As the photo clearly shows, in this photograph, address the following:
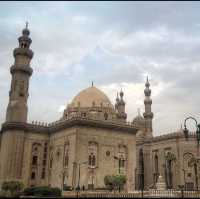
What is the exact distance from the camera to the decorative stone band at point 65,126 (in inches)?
1639

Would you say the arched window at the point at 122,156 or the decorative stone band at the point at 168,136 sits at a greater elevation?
the decorative stone band at the point at 168,136

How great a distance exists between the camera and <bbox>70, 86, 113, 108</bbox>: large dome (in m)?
50.3

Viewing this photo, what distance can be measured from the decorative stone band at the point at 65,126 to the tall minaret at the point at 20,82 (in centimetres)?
111

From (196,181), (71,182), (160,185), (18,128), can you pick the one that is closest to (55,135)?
(18,128)

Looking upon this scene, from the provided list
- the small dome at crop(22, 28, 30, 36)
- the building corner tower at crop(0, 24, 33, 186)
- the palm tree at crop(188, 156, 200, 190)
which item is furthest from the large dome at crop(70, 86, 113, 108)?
the palm tree at crop(188, 156, 200, 190)

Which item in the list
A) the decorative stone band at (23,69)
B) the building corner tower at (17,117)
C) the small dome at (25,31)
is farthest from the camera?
the small dome at (25,31)

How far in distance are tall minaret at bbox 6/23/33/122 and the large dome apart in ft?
28.1

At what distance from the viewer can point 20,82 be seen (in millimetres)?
45906

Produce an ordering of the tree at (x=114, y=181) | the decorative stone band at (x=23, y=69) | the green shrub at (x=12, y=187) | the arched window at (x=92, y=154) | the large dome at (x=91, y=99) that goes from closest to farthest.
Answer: the green shrub at (x=12, y=187), the tree at (x=114, y=181), the arched window at (x=92, y=154), the decorative stone band at (x=23, y=69), the large dome at (x=91, y=99)

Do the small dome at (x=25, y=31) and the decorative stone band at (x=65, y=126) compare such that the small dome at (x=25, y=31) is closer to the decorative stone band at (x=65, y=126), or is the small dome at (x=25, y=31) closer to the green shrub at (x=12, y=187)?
the decorative stone band at (x=65, y=126)

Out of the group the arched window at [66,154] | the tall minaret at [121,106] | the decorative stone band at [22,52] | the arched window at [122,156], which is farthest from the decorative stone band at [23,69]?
the tall minaret at [121,106]

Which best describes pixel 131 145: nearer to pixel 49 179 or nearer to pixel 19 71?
pixel 49 179

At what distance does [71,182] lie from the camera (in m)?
39.3

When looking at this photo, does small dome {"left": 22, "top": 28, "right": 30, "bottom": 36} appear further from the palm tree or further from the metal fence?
the palm tree
